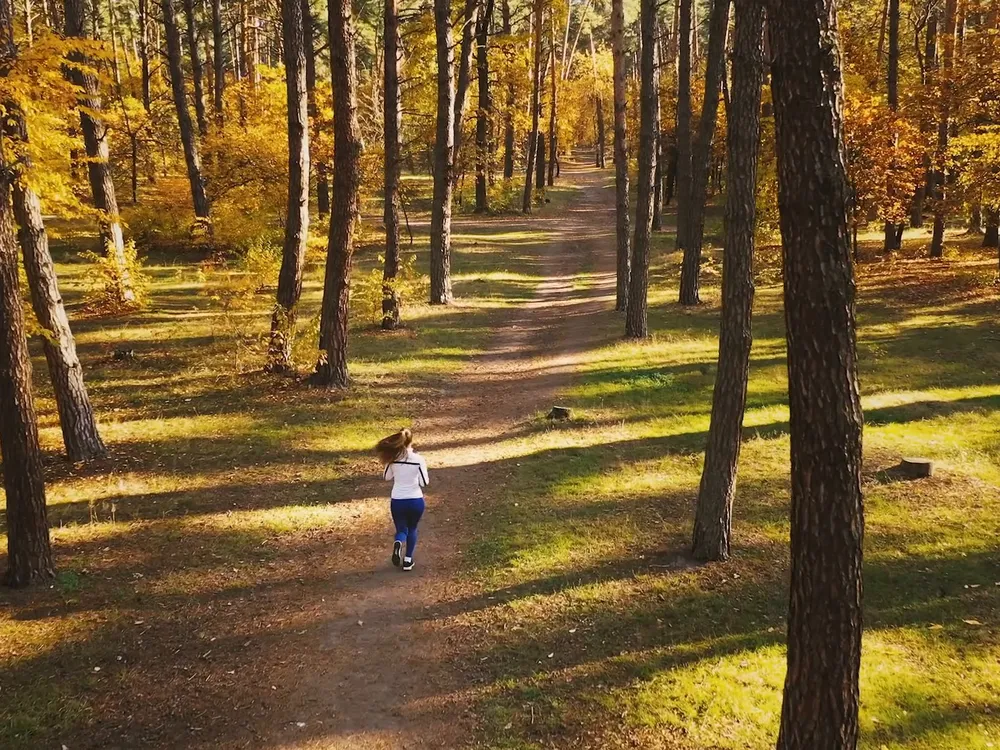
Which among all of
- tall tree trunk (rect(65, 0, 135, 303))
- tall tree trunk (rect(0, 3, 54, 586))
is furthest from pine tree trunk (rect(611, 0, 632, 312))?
tall tree trunk (rect(0, 3, 54, 586))

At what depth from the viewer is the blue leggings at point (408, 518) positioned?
7.75 meters

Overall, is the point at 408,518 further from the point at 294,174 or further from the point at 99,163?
the point at 99,163

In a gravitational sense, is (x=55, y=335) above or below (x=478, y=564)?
above

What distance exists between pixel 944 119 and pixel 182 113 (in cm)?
2435

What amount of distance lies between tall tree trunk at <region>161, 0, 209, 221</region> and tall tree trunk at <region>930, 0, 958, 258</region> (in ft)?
76.5

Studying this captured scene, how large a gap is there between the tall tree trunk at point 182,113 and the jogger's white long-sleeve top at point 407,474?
18.0 metres

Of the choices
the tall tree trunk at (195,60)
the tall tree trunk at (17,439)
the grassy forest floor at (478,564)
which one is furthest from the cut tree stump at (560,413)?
the tall tree trunk at (195,60)

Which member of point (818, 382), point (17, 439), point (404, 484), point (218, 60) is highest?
point (218, 60)

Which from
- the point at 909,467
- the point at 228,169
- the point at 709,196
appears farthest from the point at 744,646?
the point at 709,196

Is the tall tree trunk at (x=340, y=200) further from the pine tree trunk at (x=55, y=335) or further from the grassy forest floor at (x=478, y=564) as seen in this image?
the pine tree trunk at (x=55, y=335)

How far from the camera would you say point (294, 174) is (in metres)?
13.0

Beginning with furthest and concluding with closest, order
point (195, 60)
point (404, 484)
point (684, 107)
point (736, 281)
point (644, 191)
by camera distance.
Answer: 1. point (195, 60)
2. point (684, 107)
3. point (644, 191)
4. point (404, 484)
5. point (736, 281)

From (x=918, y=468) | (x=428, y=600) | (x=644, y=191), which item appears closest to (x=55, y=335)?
(x=428, y=600)

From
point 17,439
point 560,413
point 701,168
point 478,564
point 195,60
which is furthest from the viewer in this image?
point 195,60
